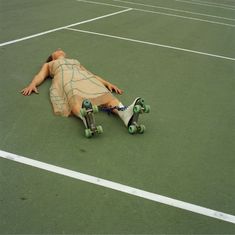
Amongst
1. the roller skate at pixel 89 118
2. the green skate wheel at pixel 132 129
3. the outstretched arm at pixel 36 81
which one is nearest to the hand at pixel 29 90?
the outstretched arm at pixel 36 81

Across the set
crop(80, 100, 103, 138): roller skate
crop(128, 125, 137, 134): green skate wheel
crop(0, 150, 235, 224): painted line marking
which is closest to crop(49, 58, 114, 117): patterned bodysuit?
crop(80, 100, 103, 138): roller skate

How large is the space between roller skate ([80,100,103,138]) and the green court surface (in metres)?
0.11

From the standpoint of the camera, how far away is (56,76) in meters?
5.23

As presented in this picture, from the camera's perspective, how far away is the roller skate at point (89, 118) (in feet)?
13.0

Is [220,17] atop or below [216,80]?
below

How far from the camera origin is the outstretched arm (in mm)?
5113

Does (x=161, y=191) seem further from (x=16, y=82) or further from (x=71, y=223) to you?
(x=16, y=82)

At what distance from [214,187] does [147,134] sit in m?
1.08

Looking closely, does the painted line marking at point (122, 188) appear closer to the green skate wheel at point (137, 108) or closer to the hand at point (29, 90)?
the green skate wheel at point (137, 108)

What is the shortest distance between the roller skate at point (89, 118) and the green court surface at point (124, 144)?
112 mm

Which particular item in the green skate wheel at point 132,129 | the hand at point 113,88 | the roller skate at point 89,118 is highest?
the roller skate at point 89,118

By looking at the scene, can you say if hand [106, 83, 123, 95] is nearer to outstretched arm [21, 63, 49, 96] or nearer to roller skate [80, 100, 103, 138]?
outstretched arm [21, 63, 49, 96]

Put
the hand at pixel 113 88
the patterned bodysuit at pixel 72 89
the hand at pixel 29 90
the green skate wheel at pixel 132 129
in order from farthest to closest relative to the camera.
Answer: the hand at pixel 113 88 → the hand at pixel 29 90 → the patterned bodysuit at pixel 72 89 → the green skate wheel at pixel 132 129


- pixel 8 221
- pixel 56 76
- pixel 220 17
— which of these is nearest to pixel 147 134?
pixel 56 76
